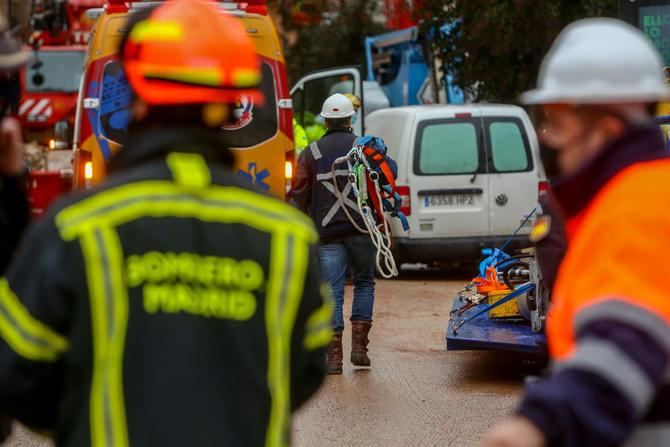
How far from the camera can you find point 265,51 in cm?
1316

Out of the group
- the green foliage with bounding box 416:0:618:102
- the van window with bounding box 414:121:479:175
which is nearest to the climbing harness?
the van window with bounding box 414:121:479:175

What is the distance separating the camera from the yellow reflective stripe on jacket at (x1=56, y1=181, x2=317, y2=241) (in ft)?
9.95

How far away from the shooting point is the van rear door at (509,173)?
17109 millimetres

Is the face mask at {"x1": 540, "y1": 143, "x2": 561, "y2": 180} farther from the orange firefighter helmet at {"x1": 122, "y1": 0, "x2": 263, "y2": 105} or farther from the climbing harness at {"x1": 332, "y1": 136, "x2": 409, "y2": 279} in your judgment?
the climbing harness at {"x1": 332, "y1": 136, "x2": 409, "y2": 279}

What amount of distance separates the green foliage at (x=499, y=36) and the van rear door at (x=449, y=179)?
373 centimetres

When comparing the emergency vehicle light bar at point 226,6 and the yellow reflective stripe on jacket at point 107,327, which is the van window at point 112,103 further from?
the yellow reflective stripe on jacket at point 107,327

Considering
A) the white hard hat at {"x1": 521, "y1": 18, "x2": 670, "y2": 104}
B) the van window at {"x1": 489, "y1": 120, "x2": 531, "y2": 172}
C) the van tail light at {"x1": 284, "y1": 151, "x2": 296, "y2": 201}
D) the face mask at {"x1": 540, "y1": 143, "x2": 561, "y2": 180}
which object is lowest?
the van window at {"x1": 489, "y1": 120, "x2": 531, "y2": 172}

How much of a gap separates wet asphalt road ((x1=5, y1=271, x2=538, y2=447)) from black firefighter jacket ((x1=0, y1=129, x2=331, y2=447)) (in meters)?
5.06

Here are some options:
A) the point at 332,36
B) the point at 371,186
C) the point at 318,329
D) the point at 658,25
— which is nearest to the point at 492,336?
the point at 371,186

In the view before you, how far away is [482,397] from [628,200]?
6750 mm

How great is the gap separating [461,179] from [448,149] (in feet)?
1.22

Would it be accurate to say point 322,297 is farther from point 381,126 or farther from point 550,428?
point 381,126

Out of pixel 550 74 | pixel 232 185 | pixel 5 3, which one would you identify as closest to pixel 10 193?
pixel 232 185

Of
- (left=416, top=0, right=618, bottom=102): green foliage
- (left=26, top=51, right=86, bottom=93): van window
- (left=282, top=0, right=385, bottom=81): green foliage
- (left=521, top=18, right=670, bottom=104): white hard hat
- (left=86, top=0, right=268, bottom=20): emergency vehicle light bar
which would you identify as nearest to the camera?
(left=521, top=18, right=670, bottom=104): white hard hat
